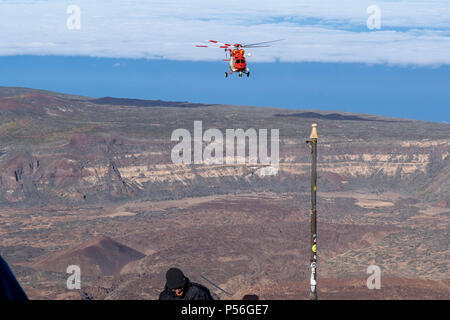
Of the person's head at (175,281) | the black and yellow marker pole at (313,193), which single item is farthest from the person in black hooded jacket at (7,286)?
the black and yellow marker pole at (313,193)

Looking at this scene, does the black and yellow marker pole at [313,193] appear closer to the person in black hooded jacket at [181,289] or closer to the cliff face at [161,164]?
the person in black hooded jacket at [181,289]

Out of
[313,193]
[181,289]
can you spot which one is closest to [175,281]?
[181,289]

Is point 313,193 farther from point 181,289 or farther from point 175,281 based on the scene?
point 175,281

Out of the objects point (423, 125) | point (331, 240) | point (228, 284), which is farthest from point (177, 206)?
point (423, 125)

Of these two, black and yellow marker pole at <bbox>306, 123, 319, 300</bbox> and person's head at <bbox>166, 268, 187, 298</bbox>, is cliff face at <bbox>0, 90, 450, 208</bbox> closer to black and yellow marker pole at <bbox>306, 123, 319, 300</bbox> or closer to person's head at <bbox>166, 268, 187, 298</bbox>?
black and yellow marker pole at <bbox>306, 123, 319, 300</bbox>
